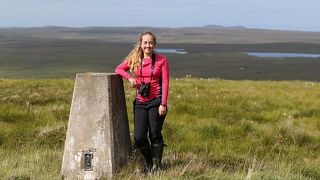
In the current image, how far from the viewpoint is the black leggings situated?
23.9 ft

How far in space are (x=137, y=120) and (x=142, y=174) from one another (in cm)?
74

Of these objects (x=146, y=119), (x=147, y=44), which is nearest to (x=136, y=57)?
(x=147, y=44)

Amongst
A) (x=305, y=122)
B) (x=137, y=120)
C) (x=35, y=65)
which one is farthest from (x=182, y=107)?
(x=35, y=65)

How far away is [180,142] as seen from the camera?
34.8ft

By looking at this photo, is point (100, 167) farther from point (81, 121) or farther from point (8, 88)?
point (8, 88)

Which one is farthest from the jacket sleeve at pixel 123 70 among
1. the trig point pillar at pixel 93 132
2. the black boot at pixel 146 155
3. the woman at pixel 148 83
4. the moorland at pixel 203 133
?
the moorland at pixel 203 133

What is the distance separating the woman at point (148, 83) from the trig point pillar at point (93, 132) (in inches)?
15.6

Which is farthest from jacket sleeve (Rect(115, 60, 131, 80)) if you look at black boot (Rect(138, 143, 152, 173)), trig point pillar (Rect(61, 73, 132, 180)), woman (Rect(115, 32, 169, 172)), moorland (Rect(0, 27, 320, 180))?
moorland (Rect(0, 27, 320, 180))

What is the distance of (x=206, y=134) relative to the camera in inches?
444

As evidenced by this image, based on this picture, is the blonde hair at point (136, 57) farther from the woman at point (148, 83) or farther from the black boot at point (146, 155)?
the black boot at point (146, 155)

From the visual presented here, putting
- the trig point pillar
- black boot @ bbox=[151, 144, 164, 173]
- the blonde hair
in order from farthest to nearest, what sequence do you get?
1. black boot @ bbox=[151, 144, 164, 173]
2. the blonde hair
3. the trig point pillar

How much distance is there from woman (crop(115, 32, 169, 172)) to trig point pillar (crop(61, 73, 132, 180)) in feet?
1.30

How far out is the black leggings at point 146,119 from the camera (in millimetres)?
7270

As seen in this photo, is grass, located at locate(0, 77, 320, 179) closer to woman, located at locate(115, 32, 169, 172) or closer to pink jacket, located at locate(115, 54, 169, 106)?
woman, located at locate(115, 32, 169, 172)
